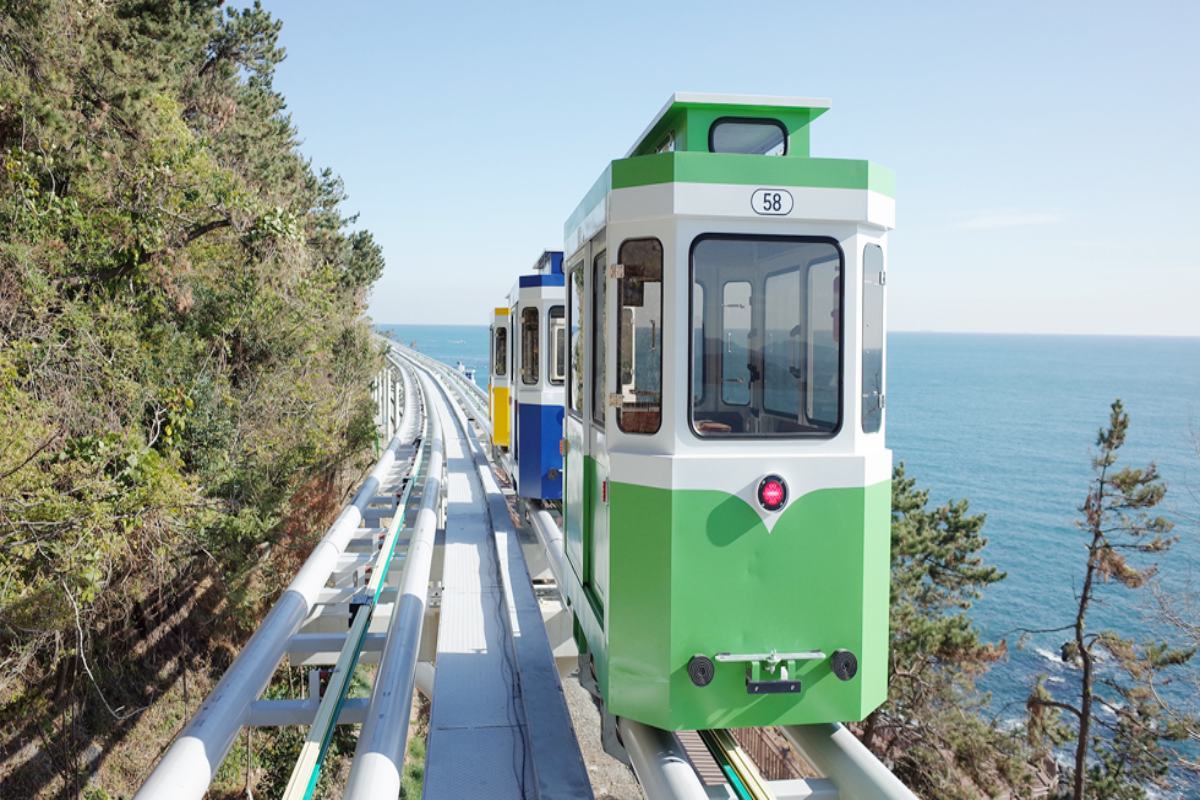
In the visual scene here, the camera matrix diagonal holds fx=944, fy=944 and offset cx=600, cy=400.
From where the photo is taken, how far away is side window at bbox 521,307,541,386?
1180 centimetres

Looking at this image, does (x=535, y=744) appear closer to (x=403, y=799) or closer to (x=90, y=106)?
(x=403, y=799)

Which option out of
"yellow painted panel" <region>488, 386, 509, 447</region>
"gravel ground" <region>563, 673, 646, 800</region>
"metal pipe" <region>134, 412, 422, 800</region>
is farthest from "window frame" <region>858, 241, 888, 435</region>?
"yellow painted panel" <region>488, 386, 509, 447</region>

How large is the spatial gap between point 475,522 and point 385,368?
1618 cm

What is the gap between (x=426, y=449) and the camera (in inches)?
739

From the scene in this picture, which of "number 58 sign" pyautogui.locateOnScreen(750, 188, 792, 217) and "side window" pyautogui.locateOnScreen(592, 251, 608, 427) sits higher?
"number 58 sign" pyautogui.locateOnScreen(750, 188, 792, 217)

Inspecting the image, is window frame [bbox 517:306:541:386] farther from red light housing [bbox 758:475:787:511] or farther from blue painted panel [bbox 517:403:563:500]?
red light housing [bbox 758:475:787:511]

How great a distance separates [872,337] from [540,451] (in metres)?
7.22

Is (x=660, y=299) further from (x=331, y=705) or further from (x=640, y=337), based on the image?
(x=331, y=705)

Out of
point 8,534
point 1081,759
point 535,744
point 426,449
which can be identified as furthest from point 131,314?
point 1081,759

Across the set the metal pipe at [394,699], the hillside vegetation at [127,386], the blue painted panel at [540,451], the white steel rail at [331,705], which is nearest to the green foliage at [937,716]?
the blue painted panel at [540,451]

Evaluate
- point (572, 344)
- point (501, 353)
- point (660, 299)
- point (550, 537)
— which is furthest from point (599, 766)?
point (501, 353)

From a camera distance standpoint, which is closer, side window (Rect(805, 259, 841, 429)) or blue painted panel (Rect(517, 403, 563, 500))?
Result: side window (Rect(805, 259, 841, 429))

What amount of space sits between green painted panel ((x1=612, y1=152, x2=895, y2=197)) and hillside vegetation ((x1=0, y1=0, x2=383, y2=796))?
697 centimetres

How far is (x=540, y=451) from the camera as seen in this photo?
1168 cm
